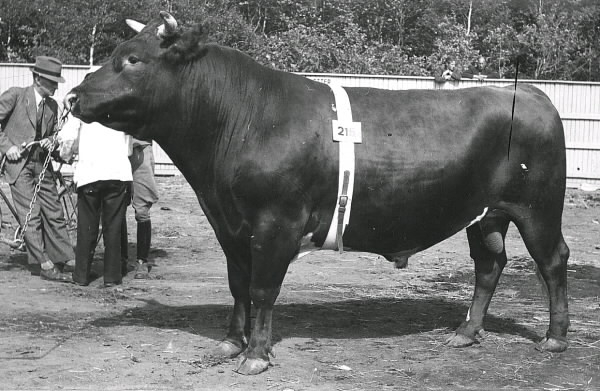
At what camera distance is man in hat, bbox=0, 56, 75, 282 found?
32.1 feet

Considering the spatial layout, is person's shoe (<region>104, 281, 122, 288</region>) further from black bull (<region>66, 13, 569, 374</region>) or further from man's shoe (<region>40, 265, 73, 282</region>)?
black bull (<region>66, 13, 569, 374</region>)

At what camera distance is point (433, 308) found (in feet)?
28.2

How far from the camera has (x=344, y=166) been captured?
6.65 meters

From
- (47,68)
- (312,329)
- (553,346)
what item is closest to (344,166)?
(312,329)

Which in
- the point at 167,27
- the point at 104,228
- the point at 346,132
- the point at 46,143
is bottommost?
the point at 104,228

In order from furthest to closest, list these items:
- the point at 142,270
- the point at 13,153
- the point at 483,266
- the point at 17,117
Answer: the point at 142,270 → the point at 17,117 → the point at 13,153 → the point at 483,266

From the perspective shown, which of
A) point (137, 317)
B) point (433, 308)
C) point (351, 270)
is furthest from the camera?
point (351, 270)

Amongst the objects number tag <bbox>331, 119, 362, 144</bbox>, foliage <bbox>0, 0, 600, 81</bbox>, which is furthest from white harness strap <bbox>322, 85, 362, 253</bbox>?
foliage <bbox>0, 0, 600, 81</bbox>

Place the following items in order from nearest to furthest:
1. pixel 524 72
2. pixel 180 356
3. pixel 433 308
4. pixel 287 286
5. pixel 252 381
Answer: pixel 252 381 → pixel 180 356 → pixel 433 308 → pixel 287 286 → pixel 524 72

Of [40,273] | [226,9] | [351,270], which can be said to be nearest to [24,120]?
[40,273]

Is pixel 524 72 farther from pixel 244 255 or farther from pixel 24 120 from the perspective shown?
pixel 244 255

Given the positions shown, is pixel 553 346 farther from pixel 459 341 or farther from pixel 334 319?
pixel 334 319

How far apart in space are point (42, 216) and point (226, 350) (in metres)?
3.88

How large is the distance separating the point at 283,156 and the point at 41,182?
167 inches
